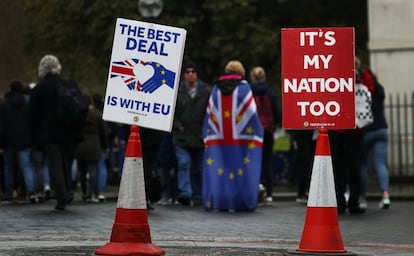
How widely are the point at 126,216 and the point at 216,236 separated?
2.88 meters

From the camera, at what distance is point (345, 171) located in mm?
16000

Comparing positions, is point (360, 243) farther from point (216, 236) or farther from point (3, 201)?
point (3, 201)

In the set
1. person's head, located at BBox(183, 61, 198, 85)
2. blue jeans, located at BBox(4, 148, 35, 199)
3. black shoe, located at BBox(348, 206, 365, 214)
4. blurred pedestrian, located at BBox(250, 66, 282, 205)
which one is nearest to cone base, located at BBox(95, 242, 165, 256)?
black shoe, located at BBox(348, 206, 365, 214)

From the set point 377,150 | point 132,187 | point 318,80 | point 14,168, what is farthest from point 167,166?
point 132,187

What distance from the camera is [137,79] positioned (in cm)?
970

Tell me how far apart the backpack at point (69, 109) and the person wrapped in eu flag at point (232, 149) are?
5.41ft

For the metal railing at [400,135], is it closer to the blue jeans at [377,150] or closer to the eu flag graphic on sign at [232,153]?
the blue jeans at [377,150]

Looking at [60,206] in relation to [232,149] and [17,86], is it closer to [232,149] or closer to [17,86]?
[232,149]

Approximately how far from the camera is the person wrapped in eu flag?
16.7 metres

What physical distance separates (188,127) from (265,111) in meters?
1.27

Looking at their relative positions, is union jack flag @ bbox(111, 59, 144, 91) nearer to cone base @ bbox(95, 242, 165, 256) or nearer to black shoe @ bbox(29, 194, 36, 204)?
cone base @ bbox(95, 242, 165, 256)

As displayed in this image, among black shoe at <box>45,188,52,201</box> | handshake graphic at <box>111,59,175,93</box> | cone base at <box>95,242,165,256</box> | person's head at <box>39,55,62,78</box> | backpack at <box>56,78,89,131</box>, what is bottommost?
cone base at <box>95,242,165,256</box>

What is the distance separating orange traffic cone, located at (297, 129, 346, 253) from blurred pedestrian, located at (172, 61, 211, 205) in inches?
335

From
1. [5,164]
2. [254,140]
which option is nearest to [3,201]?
[5,164]
